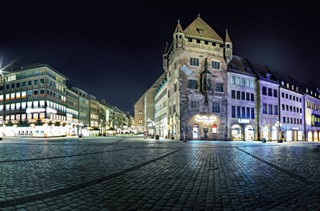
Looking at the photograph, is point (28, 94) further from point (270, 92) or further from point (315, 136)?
point (315, 136)

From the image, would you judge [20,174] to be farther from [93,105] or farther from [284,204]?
[93,105]

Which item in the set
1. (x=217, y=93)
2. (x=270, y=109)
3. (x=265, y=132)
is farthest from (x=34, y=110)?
(x=270, y=109)

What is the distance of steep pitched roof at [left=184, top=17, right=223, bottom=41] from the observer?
5509 cm

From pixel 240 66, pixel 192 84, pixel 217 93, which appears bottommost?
pixel 217 93

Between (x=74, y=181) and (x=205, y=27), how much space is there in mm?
53930

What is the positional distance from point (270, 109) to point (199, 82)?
2045 cm

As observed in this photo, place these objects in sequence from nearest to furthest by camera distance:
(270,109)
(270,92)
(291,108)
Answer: (270,109) → (270,92) → (291,108)

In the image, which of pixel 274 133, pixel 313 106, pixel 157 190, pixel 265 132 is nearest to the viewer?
pixel 157 190

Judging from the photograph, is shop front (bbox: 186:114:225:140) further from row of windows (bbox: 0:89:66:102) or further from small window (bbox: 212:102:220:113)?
row of windows (bbox: 0:89:66:102)

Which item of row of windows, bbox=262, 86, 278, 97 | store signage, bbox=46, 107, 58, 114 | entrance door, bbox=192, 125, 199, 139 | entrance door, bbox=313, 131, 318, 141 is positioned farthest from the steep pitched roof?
store signage, bbox=46, 107, 58, 114

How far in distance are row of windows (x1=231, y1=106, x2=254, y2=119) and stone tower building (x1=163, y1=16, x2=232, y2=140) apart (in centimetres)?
256

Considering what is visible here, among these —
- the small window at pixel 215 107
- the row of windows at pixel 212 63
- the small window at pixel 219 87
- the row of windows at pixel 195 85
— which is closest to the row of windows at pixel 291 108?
the small window at pixel 219 87

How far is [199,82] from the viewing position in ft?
176

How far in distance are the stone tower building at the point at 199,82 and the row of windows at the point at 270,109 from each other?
11670mm
